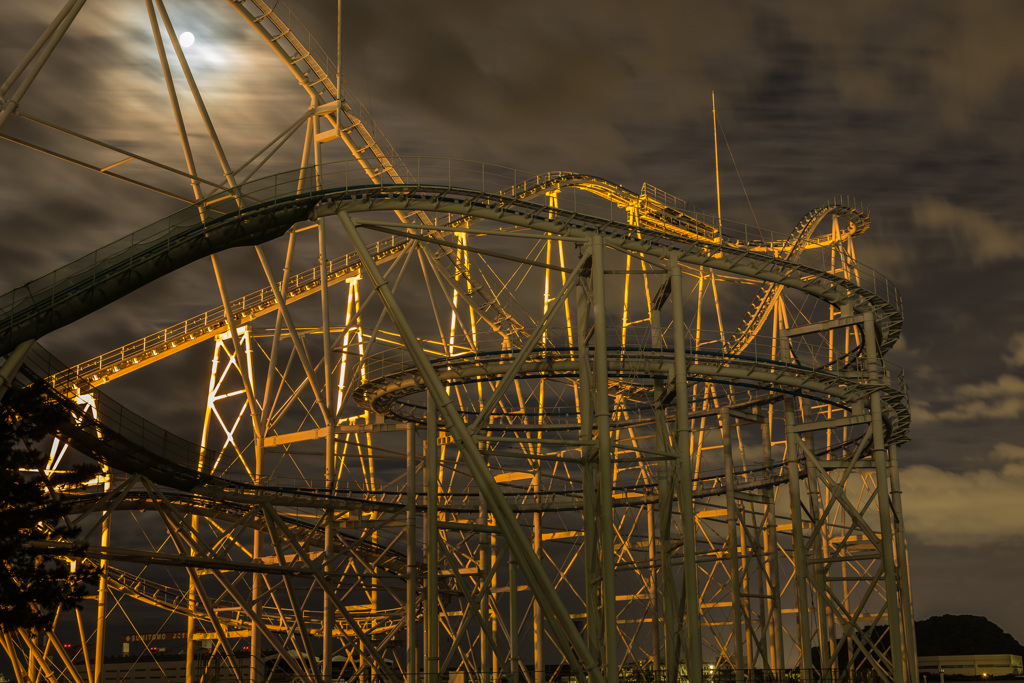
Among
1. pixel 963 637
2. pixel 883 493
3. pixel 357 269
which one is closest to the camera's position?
pixel 883 493

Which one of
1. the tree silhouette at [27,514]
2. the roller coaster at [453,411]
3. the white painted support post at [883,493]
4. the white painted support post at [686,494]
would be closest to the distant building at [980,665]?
the roller coaster at [453,411]

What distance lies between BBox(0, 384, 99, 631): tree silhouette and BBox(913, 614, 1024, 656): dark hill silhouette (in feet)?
224

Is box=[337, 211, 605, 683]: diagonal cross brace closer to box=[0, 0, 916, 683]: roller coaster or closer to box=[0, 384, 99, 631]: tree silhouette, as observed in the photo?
box=[0, 0, 916, 683]: roller coaster

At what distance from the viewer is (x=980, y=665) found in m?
63.7

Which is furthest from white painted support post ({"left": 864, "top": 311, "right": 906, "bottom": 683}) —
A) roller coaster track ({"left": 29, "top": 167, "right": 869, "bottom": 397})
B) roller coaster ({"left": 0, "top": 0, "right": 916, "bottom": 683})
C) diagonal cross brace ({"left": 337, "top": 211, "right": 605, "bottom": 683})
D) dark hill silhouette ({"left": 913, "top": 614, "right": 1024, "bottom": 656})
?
dark hill silhouette ({"left": 913, "top": 614, "right": 1024, "bottom": 656})

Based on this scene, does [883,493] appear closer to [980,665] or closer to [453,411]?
[453,411]

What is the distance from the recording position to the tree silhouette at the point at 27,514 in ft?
58.7

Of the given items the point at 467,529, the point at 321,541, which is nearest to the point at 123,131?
the point at 321,541

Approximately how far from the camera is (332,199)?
2117 cm

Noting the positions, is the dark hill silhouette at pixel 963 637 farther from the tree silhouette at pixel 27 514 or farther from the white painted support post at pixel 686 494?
the tree silhouette at pixel 27 514

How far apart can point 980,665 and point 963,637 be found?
13.3 meters

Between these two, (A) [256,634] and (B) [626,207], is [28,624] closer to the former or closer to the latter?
(A) [256,634]

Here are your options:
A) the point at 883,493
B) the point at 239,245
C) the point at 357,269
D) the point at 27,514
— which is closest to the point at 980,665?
the point at 883,493

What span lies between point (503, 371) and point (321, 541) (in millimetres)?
9954
